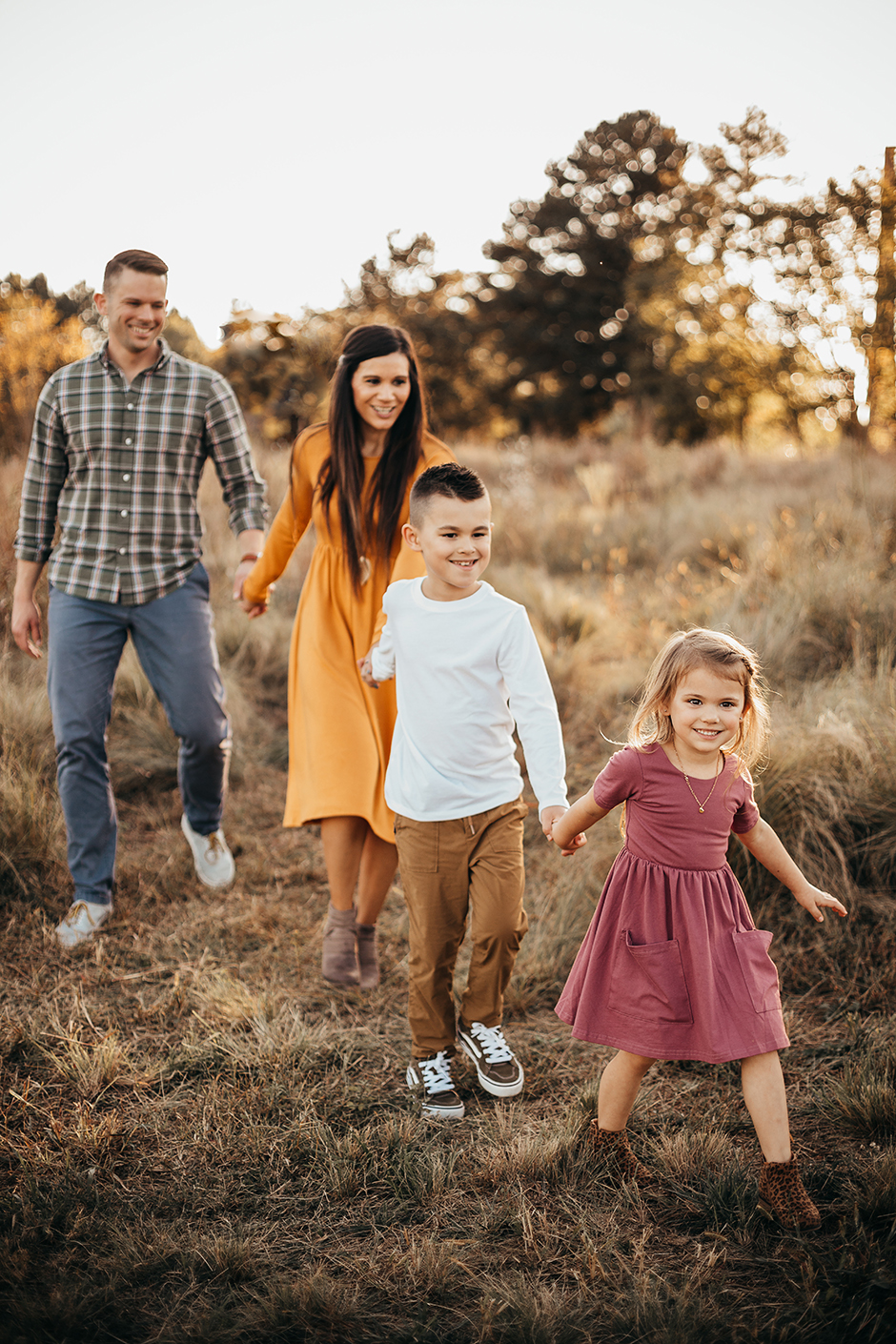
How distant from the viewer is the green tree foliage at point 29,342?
872cm

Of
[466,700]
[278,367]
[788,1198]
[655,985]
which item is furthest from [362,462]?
[278,367]

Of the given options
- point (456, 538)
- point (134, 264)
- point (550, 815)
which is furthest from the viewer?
point (134, 264)

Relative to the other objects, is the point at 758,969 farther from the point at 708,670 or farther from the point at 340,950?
the point at 340,950

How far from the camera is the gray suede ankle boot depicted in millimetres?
3279

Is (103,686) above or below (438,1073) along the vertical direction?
above

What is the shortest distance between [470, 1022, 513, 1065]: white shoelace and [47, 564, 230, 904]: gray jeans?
5.55 ft

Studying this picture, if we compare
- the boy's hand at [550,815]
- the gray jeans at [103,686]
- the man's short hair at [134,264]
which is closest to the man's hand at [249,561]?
the gray jeans at [103,686]

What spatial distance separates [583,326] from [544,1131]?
2855 cm

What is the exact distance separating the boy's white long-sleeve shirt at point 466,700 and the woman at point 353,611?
59cm

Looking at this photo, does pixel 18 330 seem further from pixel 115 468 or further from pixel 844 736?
pixel 844 736

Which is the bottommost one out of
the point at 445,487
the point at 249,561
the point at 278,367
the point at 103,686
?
the point at 103,686

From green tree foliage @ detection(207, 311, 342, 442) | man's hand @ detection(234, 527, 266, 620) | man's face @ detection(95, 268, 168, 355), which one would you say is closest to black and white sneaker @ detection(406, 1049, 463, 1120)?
man's hand @ detection(234, 527, 266, 620)

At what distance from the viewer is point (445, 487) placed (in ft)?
8.23

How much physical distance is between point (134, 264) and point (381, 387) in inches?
42.8
